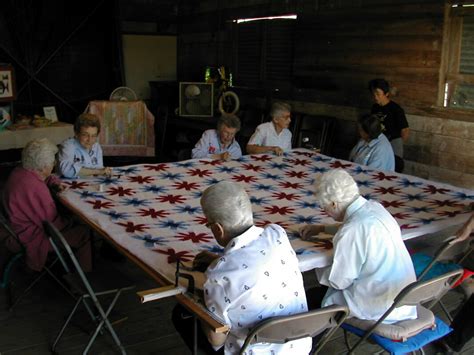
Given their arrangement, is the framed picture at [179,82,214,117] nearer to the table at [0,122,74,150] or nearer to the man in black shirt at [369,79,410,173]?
the table at [0,122,74,150]

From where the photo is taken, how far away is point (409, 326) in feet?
8.05

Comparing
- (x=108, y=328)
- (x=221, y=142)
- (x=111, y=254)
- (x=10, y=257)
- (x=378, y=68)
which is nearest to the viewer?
(x=108, y=328)

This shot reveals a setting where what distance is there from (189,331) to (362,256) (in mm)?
823

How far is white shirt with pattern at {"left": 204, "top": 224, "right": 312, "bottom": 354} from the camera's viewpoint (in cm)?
199

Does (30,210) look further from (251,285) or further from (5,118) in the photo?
(5,118)

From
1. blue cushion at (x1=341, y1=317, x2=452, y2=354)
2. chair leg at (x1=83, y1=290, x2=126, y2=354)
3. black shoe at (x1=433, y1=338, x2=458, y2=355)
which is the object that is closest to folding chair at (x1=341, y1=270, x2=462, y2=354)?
blue cushion at (x1=341, y1=317, x2=452, y2=354)

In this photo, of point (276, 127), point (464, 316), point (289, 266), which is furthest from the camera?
point (276, 127)

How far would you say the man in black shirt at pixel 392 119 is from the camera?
543 centimetres

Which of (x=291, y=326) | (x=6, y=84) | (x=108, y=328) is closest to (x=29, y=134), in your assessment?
(x=6, y=84)

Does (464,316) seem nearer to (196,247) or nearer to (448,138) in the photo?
(196,247)

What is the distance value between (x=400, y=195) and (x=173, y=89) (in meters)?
6.17

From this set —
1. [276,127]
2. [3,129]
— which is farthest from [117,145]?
[276,127]

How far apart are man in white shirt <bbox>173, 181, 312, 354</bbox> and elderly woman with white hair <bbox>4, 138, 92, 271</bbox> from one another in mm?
1600

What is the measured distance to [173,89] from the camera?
30.3ft
